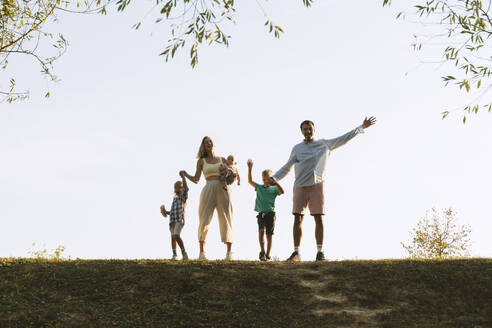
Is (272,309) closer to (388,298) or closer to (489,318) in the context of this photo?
(388,298)

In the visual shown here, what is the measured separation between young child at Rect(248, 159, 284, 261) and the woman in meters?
1.00

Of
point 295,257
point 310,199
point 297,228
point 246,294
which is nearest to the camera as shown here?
point 246,294

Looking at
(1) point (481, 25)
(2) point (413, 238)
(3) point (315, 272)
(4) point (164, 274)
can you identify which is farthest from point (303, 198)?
(2) point (413, 238)

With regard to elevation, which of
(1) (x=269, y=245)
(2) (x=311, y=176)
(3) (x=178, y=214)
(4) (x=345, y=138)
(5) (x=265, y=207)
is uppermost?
(4) (x=345, y=138)

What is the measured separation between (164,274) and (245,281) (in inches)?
68.2

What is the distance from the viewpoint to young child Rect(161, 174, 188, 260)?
47.9ft

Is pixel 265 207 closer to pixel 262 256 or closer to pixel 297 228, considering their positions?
pixel 262 256

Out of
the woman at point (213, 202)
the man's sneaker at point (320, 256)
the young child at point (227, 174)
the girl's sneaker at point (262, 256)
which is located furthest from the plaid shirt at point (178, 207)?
the man's sneaker at point (320, 256)

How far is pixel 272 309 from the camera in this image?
1043cm

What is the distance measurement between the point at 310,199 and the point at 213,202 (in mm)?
2442

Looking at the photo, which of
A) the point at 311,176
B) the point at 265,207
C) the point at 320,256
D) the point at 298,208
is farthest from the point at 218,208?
the point at 320,256

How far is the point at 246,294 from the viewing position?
10938 mm

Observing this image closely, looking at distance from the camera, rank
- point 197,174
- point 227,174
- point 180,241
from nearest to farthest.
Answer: point 227,174, point 197,174, point 180,241

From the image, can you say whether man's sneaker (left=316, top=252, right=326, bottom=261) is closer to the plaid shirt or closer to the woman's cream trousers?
the woman's cream trousers
